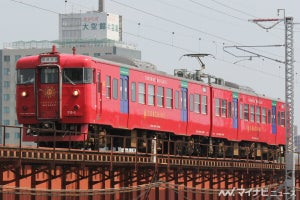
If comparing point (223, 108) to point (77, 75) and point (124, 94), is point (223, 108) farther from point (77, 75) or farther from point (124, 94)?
point (77, 75)

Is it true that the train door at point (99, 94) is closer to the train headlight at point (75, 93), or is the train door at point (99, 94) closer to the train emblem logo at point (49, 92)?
the train headlight at point (75, 93)

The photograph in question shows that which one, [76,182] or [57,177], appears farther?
[76,182]

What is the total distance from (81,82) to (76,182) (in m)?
5.23

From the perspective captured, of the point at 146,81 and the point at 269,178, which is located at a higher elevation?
the point at 146,81

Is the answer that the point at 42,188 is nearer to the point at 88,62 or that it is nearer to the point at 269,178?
the point at 88,62

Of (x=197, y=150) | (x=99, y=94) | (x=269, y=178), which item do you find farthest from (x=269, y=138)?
(x=99, y=94)

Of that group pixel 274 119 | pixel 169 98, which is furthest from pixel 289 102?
pixel 274 119

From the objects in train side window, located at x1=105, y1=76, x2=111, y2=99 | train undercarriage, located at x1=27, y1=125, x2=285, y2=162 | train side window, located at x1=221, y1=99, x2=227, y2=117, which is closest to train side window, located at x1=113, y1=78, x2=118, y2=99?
train side window, located at x1=105, y1=76, x2=111, y2=99

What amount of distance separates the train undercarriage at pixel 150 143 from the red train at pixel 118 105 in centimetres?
5

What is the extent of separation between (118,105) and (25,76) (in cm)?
385

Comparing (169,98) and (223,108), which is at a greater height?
(169,98)

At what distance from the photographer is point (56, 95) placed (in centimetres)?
3803

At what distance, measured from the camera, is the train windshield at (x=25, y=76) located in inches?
1521

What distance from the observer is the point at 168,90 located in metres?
45.6
